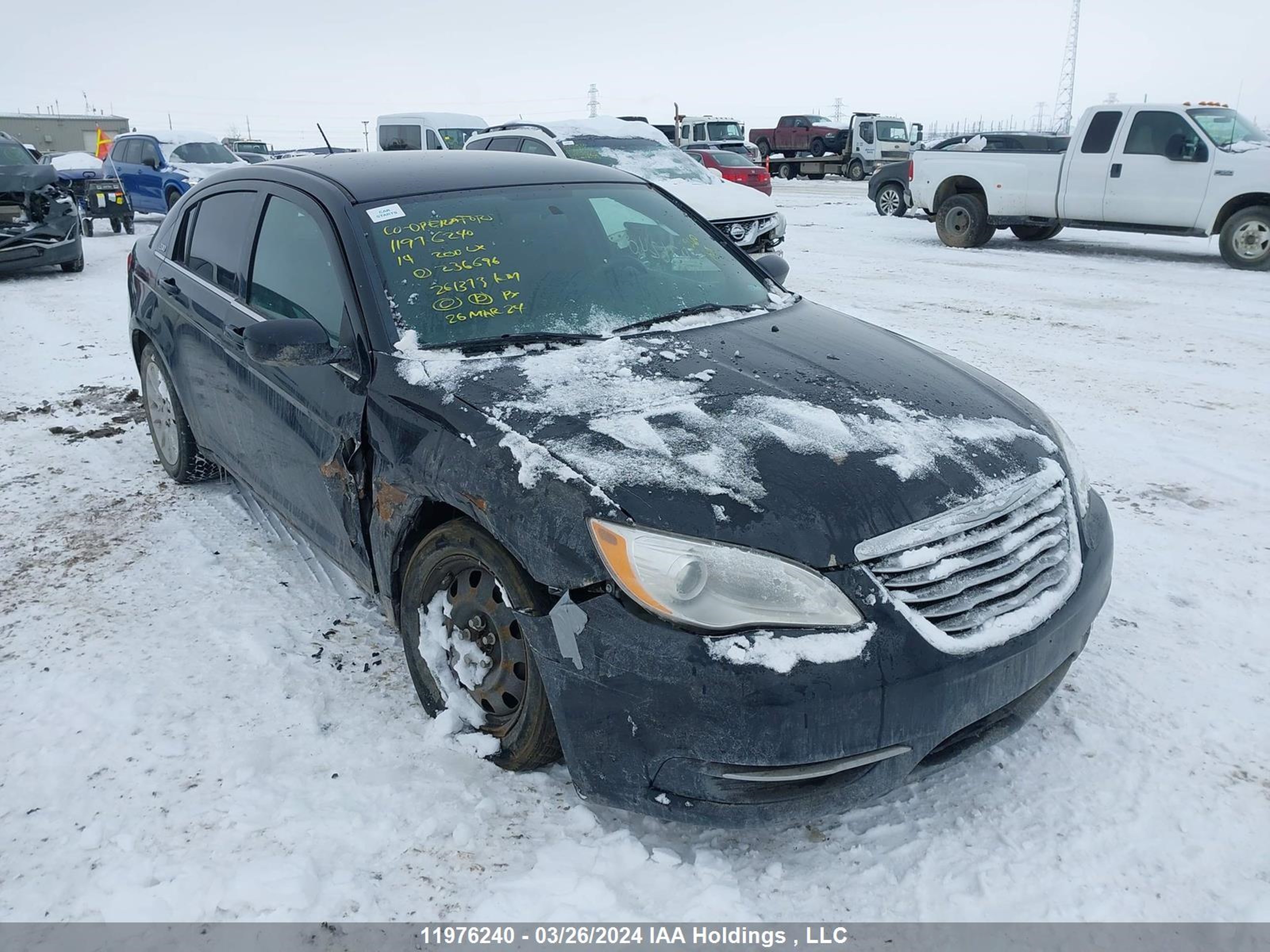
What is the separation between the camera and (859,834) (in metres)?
2.42

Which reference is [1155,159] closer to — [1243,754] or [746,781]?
[1243,754]

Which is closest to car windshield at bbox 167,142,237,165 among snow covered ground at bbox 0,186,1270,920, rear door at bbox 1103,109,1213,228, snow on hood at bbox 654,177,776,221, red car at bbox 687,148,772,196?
red car at bbox 687,148,772,196

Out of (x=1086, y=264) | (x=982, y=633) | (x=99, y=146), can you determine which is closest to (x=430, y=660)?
(x=982, y=633)

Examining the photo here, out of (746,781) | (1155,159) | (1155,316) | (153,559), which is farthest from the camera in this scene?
(1155,159)

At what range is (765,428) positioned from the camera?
8.18ft

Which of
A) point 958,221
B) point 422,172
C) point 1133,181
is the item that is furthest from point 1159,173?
point 422,172

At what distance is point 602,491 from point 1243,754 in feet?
6.65

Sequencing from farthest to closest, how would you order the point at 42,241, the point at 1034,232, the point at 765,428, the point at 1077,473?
the point at 1034,232 < the point at 42,241 < the point at 1077,473 < the point at 765,428

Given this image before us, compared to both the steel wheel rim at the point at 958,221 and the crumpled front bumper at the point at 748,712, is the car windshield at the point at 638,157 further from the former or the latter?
the crumpled front bumper at the point at 748,712

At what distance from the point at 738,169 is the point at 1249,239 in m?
7.88

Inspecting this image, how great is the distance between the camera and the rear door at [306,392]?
2957mm

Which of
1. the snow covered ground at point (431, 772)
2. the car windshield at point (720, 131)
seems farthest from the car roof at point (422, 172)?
the car windshield at point (720, 131)

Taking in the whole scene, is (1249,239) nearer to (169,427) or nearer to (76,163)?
(169,427)

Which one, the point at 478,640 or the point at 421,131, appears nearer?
the point at 478,640
